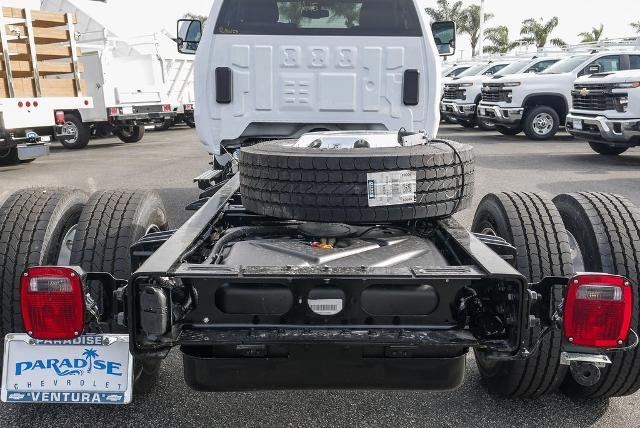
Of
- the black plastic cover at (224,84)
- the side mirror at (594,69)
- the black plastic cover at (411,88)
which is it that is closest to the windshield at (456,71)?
the side mirror at (594,69)

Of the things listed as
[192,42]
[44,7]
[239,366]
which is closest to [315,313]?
[239,366]

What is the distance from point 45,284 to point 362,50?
3.12 meters

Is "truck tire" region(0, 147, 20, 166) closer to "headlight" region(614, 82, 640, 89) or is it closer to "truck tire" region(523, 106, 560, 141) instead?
"headlight" region(614, 82, 640, 89)

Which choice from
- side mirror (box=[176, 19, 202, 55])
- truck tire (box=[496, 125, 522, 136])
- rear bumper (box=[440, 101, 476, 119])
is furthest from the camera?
rear bumper (box=[440, 101, 476, 119])

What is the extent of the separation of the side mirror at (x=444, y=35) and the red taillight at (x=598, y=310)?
3.53 meters

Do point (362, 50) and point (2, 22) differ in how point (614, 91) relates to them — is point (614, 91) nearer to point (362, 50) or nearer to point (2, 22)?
point (362, 50)

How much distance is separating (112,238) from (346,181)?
1.13m

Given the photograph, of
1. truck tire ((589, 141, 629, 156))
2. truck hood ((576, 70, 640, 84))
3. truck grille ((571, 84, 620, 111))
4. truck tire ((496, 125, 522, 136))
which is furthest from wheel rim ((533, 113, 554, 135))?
truck hood ((576, 70, 640, 84))

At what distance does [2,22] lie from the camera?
8906 mm

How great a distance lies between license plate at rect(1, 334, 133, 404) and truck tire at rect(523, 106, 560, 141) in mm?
13594

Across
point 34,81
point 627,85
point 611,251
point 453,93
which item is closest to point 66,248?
point 611,251

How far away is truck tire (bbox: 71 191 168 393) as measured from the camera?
260cm

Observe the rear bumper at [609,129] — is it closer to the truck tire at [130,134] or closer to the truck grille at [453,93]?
the truck grille at [453,93]

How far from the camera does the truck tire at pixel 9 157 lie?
10.8 metres
